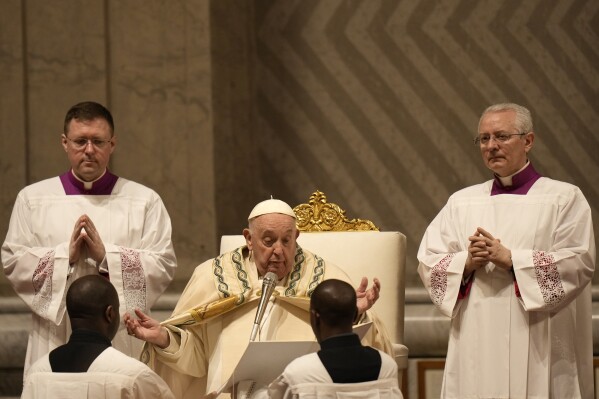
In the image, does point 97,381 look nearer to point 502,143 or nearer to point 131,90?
point 502,143

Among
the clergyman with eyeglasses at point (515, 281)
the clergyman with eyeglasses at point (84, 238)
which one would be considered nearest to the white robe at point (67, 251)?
the clergyman with eyeglasses at point (84, 238)

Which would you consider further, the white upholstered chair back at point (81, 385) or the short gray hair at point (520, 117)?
the short gray hair at point (520, 117)

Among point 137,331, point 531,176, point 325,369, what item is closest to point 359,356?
point 325,369

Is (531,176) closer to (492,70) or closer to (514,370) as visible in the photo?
(514,370)

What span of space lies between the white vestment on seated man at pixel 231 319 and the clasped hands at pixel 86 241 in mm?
537

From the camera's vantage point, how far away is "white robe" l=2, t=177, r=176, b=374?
604cm

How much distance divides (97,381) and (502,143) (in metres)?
2.62

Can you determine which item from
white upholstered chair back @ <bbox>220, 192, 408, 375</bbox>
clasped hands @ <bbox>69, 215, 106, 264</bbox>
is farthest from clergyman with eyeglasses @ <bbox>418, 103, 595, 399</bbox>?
clasped hands @ <bbox>69, 215, 106, 264</bbox>

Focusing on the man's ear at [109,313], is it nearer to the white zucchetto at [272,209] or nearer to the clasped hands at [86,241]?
the white zucchetto at [272,209]

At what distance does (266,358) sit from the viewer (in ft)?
16.0

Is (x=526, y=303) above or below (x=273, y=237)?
below

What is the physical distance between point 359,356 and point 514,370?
1971mm

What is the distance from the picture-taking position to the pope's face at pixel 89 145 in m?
6.16

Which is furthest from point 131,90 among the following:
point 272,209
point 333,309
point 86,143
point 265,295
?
point 333,309
